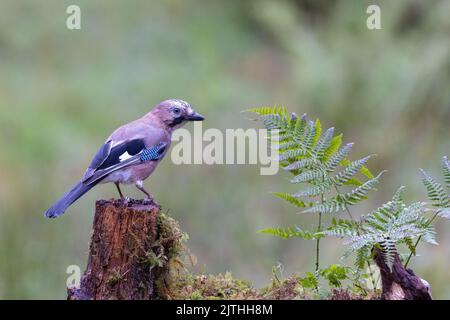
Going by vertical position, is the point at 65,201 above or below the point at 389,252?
above

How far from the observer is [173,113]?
5.23m

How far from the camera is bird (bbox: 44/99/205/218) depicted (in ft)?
16.0

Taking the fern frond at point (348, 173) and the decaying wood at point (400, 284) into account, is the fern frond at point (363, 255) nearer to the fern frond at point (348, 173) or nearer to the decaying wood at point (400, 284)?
the decaying wood at point (400, 284)

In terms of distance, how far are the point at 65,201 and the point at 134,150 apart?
25.7 inches

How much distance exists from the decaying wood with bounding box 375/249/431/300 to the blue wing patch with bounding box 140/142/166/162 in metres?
2.06

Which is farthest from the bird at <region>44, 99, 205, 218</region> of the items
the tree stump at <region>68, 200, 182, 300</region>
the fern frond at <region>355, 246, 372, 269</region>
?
the fern frond at <region>355, 246, 372, 269</region>

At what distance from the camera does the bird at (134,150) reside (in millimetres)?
4867

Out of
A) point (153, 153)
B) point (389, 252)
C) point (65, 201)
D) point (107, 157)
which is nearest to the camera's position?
point (389, 252)

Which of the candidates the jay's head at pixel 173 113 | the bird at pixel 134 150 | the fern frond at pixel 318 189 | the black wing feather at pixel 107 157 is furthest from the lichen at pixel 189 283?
the jay's head at pixel 173 113

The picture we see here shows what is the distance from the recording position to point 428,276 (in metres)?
7.53

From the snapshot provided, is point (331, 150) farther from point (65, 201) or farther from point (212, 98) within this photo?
point (212, 98)

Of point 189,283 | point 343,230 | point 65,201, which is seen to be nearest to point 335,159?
point 343,230

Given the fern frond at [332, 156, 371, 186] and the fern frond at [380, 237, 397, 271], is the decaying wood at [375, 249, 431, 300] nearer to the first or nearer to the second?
the fern frond at [380, 237, 397, 271]
